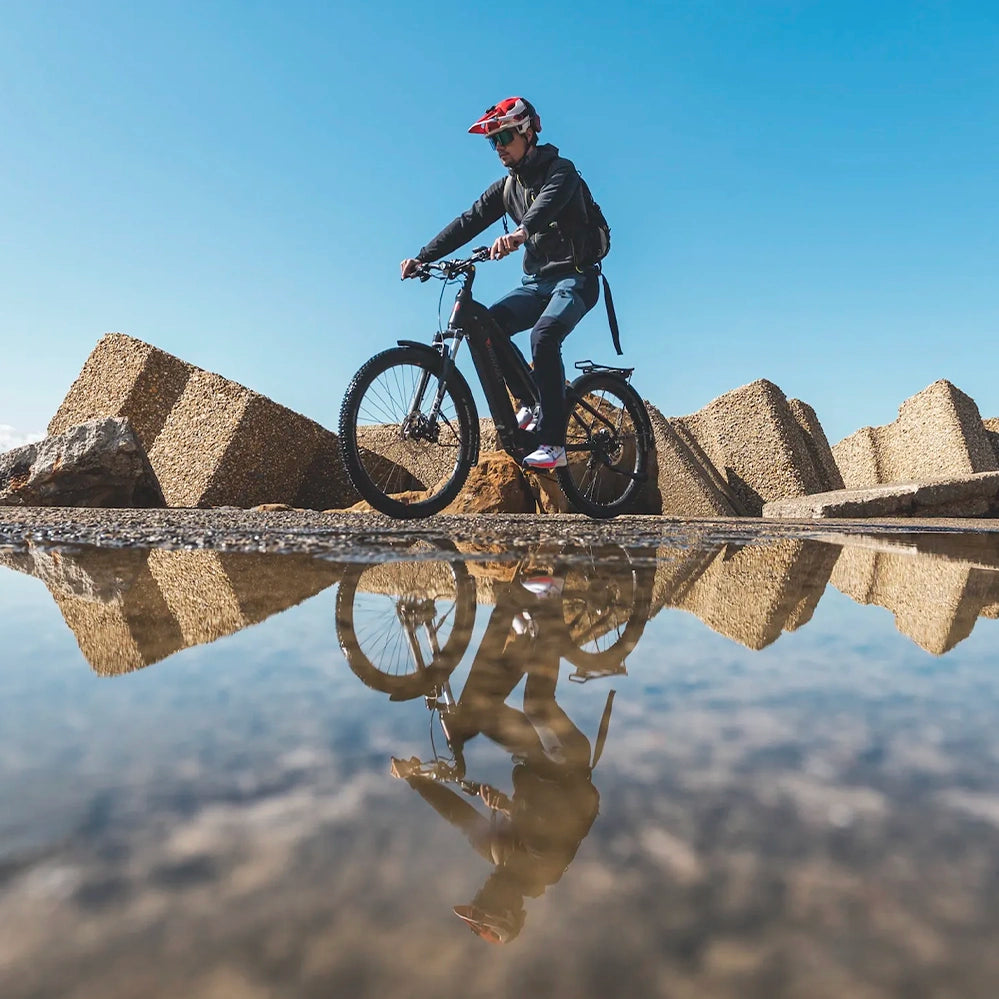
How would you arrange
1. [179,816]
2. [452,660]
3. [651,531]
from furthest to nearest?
[651,531] < [452,660] < [179,816]

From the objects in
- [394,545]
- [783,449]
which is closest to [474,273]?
[394,545]

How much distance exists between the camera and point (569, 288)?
4.03 meters

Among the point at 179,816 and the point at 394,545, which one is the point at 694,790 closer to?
the point at 179,816

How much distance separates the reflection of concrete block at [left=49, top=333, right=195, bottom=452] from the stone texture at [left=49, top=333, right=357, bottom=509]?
12 mm

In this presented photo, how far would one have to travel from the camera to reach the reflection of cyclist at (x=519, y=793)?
459 mm

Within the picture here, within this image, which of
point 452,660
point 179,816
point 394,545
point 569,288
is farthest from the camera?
point 569,288

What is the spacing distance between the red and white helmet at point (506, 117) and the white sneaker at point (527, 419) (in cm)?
136

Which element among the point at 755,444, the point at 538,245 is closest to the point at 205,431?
the point at 538,245

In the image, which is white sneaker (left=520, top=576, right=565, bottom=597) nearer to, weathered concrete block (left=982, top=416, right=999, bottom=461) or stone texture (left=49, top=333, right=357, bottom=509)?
stone texture (left=49, top=333, right=357, bottom=509)

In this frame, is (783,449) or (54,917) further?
(783,449)

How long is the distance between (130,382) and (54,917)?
1036 centimetres

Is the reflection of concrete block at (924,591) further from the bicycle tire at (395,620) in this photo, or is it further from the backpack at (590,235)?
the backpack at (590,235)

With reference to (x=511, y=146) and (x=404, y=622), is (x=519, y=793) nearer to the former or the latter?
(x=404, y=622)

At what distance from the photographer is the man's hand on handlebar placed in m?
3.79
